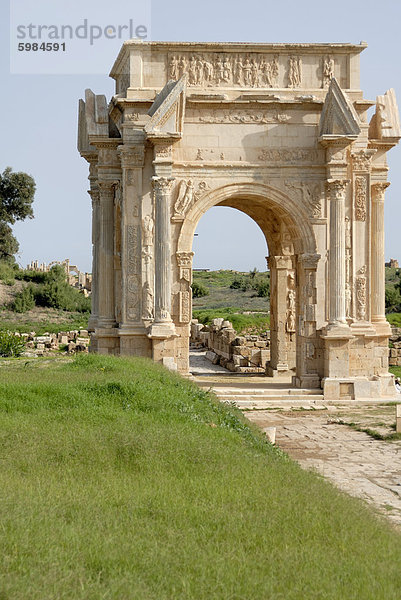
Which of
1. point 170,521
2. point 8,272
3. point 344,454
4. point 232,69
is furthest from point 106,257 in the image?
point 8,272

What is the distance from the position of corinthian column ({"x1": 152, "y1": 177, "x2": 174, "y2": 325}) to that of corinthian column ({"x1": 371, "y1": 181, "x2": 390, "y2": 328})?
4838 millimetres

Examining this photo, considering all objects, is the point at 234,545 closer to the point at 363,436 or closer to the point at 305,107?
the point at 363,436

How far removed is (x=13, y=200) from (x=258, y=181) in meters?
38.6

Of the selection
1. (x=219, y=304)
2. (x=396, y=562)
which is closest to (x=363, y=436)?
(x=396, y=562)

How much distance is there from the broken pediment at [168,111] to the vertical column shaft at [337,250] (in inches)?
138

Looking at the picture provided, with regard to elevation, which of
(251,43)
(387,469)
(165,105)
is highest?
(251,43)

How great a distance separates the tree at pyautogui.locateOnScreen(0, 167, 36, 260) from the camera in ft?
178

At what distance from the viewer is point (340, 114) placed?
18.1 m

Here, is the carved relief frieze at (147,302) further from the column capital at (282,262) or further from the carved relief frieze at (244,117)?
the column capital at (282,262)

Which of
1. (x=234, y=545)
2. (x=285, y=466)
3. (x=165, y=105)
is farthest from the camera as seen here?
(x=165, y=105)

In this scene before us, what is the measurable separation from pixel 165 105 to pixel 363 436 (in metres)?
8.15

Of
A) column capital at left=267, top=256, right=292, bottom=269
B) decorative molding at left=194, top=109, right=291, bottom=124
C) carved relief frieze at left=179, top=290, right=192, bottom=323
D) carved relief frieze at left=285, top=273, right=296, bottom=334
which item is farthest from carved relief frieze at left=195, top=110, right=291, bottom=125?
carved relief frieze at left=285, top=273, right=296, bottom=334

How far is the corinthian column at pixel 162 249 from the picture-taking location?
18266 mm

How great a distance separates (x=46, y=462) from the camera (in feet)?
24.2
